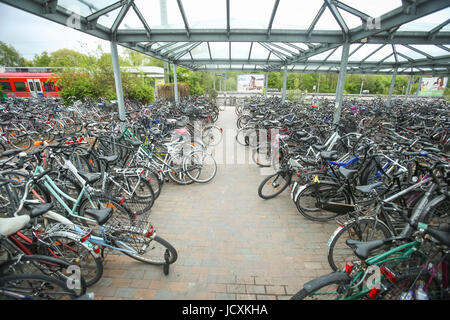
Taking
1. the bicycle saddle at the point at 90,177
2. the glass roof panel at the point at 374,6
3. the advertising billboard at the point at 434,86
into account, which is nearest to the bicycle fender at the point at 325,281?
the bicycle saddle at the point at 90,177

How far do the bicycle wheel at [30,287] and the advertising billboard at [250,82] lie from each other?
26.9 m

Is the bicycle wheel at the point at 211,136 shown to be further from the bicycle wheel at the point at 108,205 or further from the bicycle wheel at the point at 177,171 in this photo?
the bicycle wheel at the point at 108,205

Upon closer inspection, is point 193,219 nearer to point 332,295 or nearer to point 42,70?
point 332,295

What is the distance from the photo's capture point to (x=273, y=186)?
154 inches

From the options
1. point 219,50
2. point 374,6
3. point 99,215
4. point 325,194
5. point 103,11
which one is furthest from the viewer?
point 219,50

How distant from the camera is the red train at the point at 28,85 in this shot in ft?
48.6

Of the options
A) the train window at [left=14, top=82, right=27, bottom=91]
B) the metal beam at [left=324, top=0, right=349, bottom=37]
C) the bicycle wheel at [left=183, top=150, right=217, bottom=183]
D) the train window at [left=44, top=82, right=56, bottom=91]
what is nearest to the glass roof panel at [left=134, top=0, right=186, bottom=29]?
the metal beam at [left=324, top=0, right=349, bottom=37]

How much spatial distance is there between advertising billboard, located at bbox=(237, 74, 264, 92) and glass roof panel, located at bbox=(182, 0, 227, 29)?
21.6 metres

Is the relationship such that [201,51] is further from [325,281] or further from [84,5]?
[325,281]

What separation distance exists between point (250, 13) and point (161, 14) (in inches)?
86.8

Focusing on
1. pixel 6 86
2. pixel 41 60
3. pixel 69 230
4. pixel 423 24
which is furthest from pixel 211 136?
pixel 41 60

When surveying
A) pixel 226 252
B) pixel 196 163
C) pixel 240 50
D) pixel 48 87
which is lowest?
pixel 226 252

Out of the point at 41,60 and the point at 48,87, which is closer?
the point at 48,87
